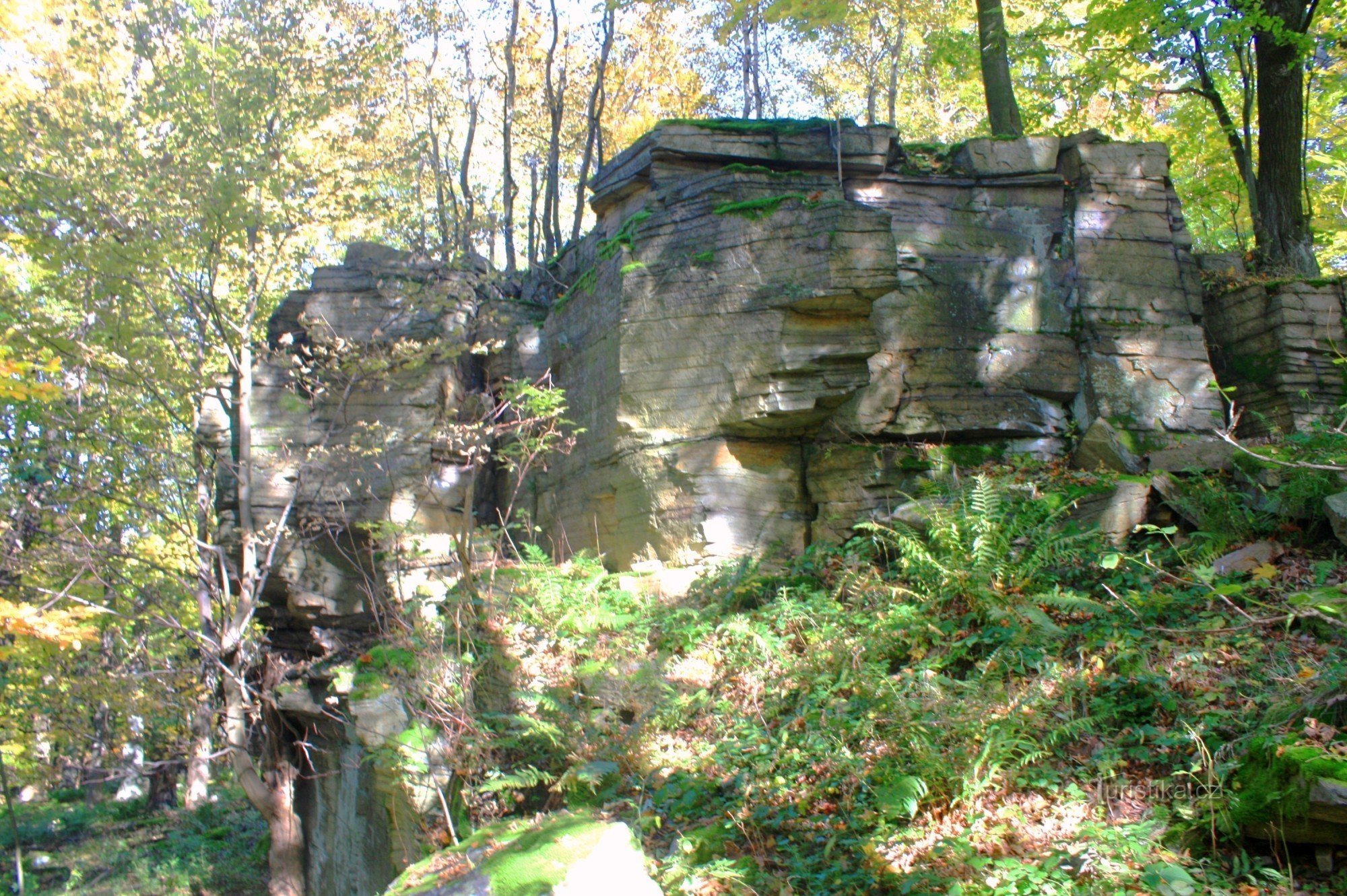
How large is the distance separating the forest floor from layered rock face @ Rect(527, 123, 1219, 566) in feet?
25.9

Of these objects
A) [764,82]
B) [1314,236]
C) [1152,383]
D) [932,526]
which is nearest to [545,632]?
[932,526]

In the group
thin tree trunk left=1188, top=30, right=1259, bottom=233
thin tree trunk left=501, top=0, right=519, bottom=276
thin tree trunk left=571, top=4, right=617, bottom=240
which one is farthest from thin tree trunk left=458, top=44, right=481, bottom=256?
thin tree trunk left=1188, top=30, right=1259, bottom=233

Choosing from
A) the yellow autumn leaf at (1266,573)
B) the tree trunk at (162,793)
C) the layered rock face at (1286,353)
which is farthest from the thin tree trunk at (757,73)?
the tree trunk at (162,793)

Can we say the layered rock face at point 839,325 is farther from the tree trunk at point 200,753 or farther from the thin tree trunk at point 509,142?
the tree trunk at point 200,753

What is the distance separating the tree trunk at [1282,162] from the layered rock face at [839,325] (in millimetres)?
1678

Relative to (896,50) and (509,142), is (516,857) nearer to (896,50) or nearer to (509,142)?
(509,142)

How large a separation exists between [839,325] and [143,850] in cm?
1492

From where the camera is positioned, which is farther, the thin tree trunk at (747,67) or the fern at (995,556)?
the thin tree trunk at (747,67)

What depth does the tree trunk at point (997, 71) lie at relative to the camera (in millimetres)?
13086

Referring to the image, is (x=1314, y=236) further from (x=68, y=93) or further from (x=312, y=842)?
(x=68, y=93)

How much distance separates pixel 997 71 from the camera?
527 inches

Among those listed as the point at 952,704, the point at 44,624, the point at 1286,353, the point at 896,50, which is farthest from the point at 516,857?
the point at 896,50

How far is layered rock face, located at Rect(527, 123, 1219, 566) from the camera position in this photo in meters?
10.4

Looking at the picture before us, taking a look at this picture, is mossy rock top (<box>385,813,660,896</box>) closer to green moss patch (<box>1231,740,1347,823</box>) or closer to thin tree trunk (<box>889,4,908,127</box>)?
green moss patch (<box>1231,740,1347,823</box>)
